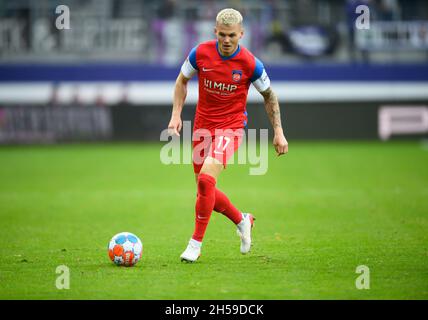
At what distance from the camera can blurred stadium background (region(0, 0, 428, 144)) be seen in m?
25.9

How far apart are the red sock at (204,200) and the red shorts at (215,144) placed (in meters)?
0.29

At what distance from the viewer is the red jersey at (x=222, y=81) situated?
8156 millimetres

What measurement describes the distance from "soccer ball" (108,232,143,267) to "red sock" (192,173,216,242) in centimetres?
63

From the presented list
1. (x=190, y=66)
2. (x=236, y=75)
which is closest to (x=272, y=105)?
(x=236, y=75)

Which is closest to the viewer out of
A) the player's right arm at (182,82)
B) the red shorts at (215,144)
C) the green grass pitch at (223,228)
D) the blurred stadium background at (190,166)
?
the green grass pitch at (223,228)

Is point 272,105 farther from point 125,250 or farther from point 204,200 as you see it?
point 125,250

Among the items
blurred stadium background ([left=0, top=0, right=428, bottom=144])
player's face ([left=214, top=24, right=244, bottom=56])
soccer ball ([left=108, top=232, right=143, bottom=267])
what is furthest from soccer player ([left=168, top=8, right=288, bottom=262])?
blurred stadium background ([left=0, top=0, right=428, bottom=144])

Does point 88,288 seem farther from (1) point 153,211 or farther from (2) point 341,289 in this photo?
(1) point 153,211

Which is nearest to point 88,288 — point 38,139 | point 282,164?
point 282,164

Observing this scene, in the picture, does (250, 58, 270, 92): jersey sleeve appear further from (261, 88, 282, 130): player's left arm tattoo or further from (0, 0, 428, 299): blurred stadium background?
(0, 0, 428, 299): blurred stadium background

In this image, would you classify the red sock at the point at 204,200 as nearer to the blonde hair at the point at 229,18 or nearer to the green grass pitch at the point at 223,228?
the green grass pitch at the point at 223,228

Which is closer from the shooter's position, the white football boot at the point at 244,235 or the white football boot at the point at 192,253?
the white football boot at the point at 192,253

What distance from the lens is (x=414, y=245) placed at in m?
Answer: 8.95

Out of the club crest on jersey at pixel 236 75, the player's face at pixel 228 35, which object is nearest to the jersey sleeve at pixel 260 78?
the club crest on jersey at pixel 236 75
